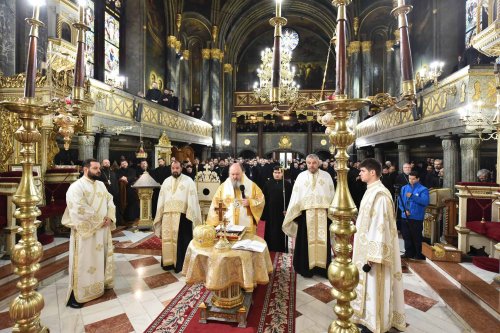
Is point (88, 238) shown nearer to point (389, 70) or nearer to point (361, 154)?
point (361, 154)

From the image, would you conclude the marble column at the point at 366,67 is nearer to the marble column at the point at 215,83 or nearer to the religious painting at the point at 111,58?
the marble column at the point at 215,83

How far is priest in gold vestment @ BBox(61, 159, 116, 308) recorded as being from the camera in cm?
352

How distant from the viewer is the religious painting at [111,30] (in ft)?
40.0

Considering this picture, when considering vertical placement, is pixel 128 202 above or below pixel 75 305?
above

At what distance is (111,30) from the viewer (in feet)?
41.2

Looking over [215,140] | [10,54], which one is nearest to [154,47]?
[215,140]

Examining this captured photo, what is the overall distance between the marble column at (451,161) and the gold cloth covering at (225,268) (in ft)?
20.4

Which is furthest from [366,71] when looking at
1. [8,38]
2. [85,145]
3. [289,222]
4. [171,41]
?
[8,38]

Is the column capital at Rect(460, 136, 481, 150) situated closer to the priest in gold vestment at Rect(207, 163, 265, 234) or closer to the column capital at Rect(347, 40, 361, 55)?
the priest in gold vestment at Rect(207, 163, 265, 234)

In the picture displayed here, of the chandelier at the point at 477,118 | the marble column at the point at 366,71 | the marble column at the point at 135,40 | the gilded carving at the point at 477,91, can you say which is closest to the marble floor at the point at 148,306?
the chandelier at the point at 477,118

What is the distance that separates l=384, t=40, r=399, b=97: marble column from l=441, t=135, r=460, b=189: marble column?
962 centimetres

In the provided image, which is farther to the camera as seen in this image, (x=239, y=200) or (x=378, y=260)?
(x=239, y=200)

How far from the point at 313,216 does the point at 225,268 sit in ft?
6.72

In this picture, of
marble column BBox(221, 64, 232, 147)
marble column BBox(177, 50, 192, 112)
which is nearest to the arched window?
marble column BBox(177, 50, 192, 112)
